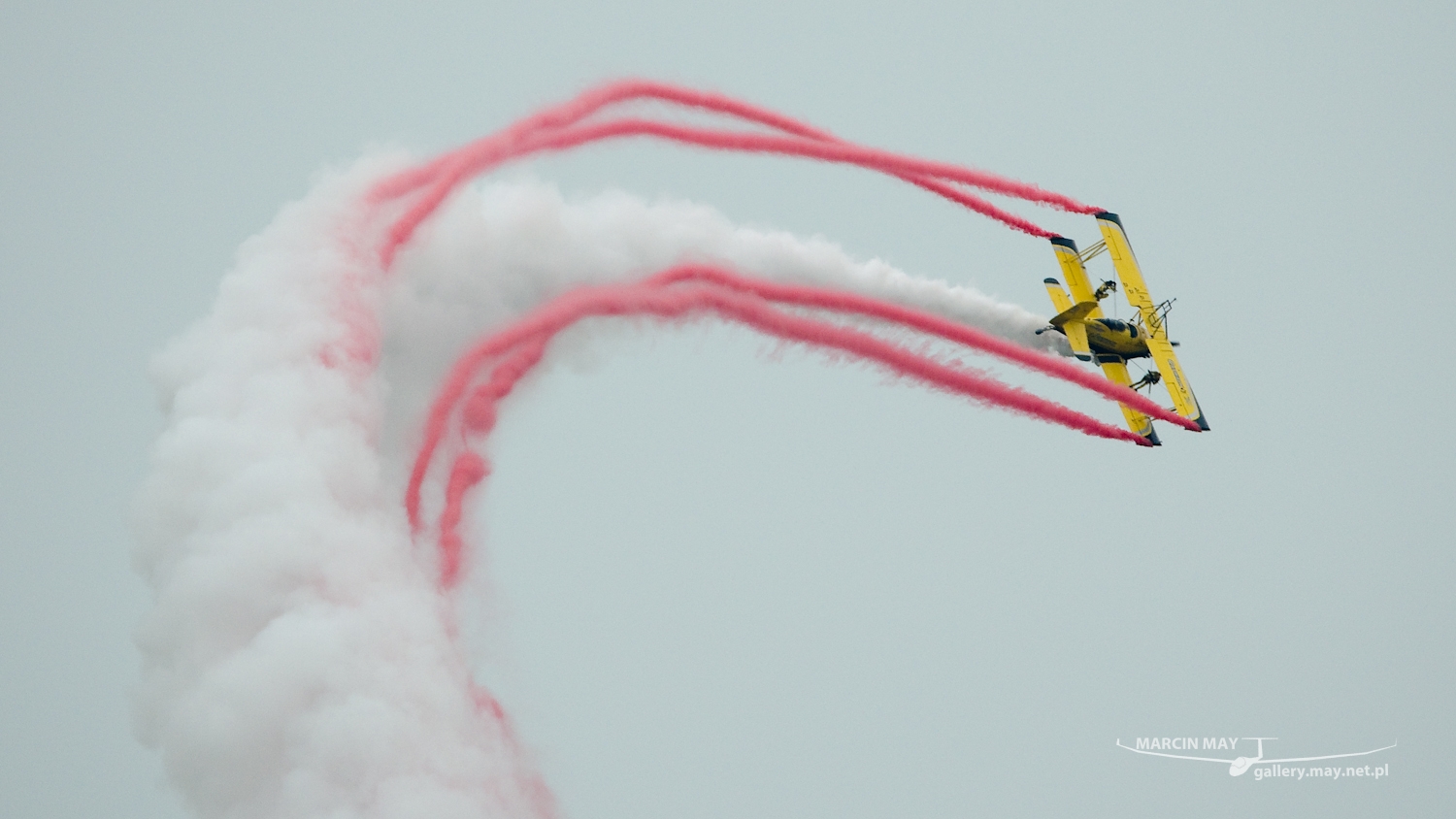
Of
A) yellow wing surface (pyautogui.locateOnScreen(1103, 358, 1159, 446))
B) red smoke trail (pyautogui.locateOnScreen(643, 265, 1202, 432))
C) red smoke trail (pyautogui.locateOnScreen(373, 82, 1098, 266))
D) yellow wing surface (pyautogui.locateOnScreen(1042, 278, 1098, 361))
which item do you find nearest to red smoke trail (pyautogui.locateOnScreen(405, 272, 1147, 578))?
red smoke trail (pyautogui.locateOnScreen(643, 265, 1202, 432))

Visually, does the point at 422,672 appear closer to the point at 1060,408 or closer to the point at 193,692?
the point at 193,692

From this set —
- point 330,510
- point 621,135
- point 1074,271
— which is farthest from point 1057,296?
point 330,510

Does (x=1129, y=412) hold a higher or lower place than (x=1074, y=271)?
lower

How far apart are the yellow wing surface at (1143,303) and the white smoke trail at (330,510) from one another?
29.1 feet

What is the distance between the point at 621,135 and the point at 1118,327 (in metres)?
13.1

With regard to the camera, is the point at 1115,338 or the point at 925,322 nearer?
the point at 925,322

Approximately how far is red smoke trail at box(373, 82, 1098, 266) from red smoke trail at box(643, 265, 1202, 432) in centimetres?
268

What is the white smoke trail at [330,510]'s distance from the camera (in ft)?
116

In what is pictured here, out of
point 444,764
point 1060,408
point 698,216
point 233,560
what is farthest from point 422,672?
point 1060,408

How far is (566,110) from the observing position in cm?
3750

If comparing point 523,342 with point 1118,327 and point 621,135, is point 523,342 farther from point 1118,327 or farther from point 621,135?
point 1118,327

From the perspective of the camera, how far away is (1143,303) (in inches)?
1730

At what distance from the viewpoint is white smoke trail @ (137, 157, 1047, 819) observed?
116ft

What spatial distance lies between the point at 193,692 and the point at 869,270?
16.4m
